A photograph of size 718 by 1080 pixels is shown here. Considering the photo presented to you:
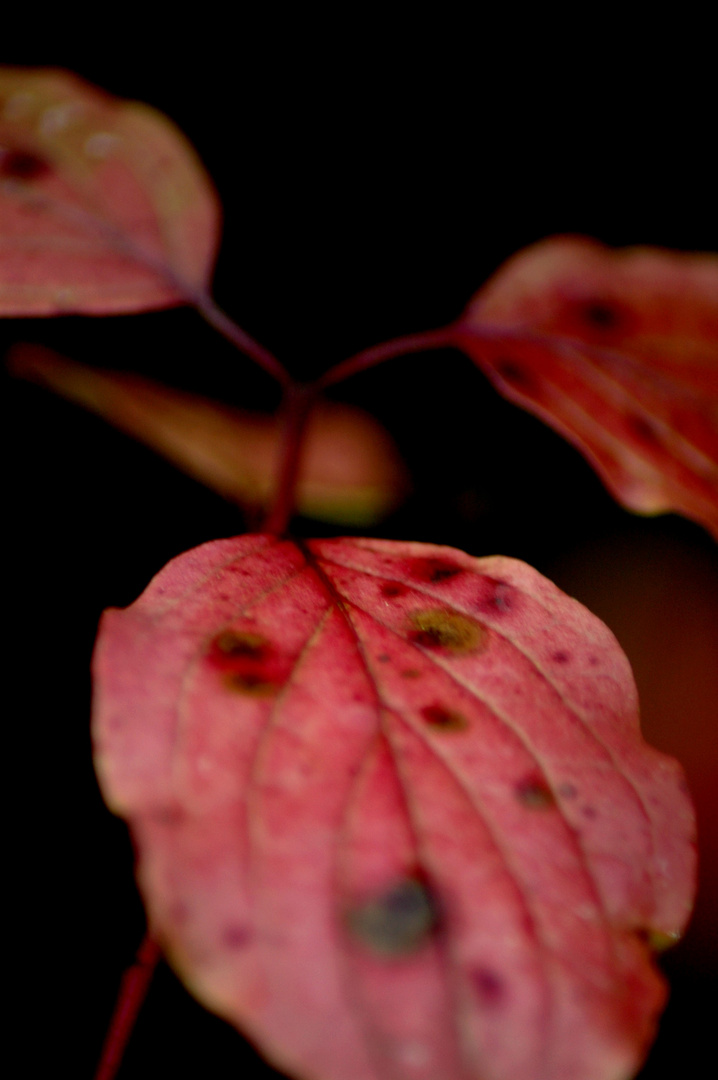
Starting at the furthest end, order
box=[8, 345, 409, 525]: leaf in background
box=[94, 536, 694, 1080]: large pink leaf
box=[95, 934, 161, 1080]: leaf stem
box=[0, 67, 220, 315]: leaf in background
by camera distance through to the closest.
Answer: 1. box=[8, 345, 409, 525]: leaf in background
2. box=[0, 67, 220, 315]: leaf in background
3. box=[95, 934, 161, 1080]: leaf stem
4. box=[94, 536, 694, 1080]: large pink leaf

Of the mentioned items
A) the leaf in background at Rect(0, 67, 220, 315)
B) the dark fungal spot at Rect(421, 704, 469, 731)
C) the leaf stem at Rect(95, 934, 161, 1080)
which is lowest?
the leaf stem at Rect(95, 934, 161, 1080)

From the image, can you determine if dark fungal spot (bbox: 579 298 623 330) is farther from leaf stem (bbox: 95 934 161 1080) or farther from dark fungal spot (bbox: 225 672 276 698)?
leaf stem (bbox: 95 934 161 1080)

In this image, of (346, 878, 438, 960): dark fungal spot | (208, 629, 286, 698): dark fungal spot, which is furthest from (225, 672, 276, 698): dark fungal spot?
(346, 878, 438, 960): dark fungal spot

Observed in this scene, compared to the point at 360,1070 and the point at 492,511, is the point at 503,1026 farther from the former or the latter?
the point at 492,511

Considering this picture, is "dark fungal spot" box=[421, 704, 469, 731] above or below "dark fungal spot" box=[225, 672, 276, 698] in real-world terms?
above

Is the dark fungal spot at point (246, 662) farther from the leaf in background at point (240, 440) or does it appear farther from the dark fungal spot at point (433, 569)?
the leaf in background at point (240, 440)

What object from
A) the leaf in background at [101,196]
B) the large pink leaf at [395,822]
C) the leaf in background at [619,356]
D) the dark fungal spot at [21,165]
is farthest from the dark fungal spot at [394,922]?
the dark fungal spot at [21,165]

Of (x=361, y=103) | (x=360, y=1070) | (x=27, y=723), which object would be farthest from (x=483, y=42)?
(x=360, y=1070)
